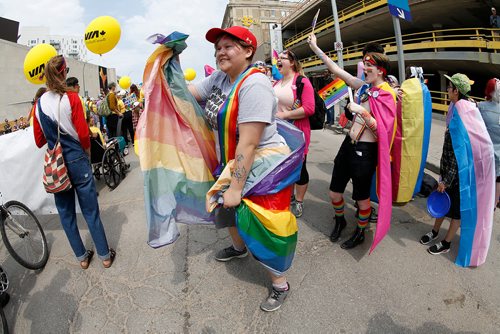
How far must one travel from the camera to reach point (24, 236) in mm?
3035

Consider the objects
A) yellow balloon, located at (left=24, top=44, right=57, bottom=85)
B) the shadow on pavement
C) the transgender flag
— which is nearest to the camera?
the shadow on pavement

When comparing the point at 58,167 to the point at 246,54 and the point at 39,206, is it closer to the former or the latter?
the point at 39,206

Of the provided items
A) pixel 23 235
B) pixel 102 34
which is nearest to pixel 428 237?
pixel 23 235

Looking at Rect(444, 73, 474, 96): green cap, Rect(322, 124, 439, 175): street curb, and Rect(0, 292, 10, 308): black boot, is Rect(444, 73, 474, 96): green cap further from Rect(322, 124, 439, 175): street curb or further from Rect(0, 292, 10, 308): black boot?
Rect(0, 292, 10, 308): black boot

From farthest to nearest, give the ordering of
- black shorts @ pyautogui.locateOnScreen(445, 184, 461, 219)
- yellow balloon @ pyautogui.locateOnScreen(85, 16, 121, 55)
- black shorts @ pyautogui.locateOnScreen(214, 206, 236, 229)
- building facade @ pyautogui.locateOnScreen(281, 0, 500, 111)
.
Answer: building facade @ pyautogui.locateOnScreen(281, 0, 500, 111) < yellow balloon @ pyautogui.locateOnScreen(85, 16, 121, 55) < black shorts @ pyautogui.locateOnScreen(445, 184, 461, 219) < black shorts @ pyautogui.locateOnScreen(214, 206, 236, 229)

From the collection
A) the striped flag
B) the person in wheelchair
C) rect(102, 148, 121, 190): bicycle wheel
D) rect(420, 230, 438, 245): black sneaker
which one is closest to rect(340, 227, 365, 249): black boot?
rect(420, 230, 438, 245): black sneaker

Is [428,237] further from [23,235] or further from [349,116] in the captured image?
[23,235]

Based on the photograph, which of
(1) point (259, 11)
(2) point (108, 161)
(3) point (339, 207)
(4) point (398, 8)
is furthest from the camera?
(1) point (259, 11)

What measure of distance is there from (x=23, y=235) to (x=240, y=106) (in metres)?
2.78

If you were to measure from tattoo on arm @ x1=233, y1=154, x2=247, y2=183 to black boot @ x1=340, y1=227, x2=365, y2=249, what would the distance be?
166cm

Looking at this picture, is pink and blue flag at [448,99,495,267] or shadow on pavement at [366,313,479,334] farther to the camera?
pink and blue flag at [448,99,495,267]

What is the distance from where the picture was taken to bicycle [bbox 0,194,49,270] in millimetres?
2904

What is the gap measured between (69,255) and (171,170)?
1.89m

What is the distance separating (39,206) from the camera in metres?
3.56
